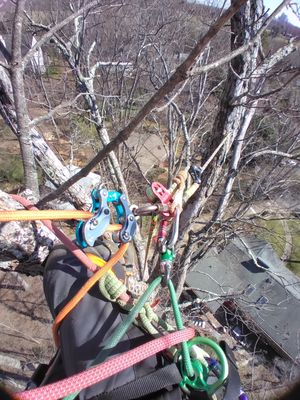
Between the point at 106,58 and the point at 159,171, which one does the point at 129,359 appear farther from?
the point at 159,171

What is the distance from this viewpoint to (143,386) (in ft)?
2.45

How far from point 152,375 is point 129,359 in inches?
3.7

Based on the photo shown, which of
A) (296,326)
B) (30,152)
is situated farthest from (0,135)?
(296,326)

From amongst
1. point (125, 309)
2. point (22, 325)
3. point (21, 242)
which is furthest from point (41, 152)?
point (22, 325)

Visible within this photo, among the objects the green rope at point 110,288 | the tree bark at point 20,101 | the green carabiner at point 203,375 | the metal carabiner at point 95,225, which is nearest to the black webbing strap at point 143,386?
the green carabiner at point 203,375

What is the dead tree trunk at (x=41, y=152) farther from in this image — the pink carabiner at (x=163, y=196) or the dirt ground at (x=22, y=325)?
the dirt ground at (x=22, y=325)

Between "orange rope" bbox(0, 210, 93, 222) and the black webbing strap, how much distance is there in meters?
0.48

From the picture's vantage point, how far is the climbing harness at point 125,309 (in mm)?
692

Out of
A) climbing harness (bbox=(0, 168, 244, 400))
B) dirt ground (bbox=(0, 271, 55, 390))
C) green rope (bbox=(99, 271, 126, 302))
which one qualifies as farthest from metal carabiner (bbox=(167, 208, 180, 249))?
dirt ground (bbox=(0, 271, 55, 390))

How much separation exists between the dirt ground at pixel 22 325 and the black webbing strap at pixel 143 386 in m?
6.38

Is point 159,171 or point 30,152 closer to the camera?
point 30,152

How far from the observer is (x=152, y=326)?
97cm

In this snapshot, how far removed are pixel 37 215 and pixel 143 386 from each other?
0.53 metres

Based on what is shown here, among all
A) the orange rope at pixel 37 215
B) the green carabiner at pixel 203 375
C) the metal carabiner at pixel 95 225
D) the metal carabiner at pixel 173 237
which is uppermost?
the orange rope at pixel 37 215
